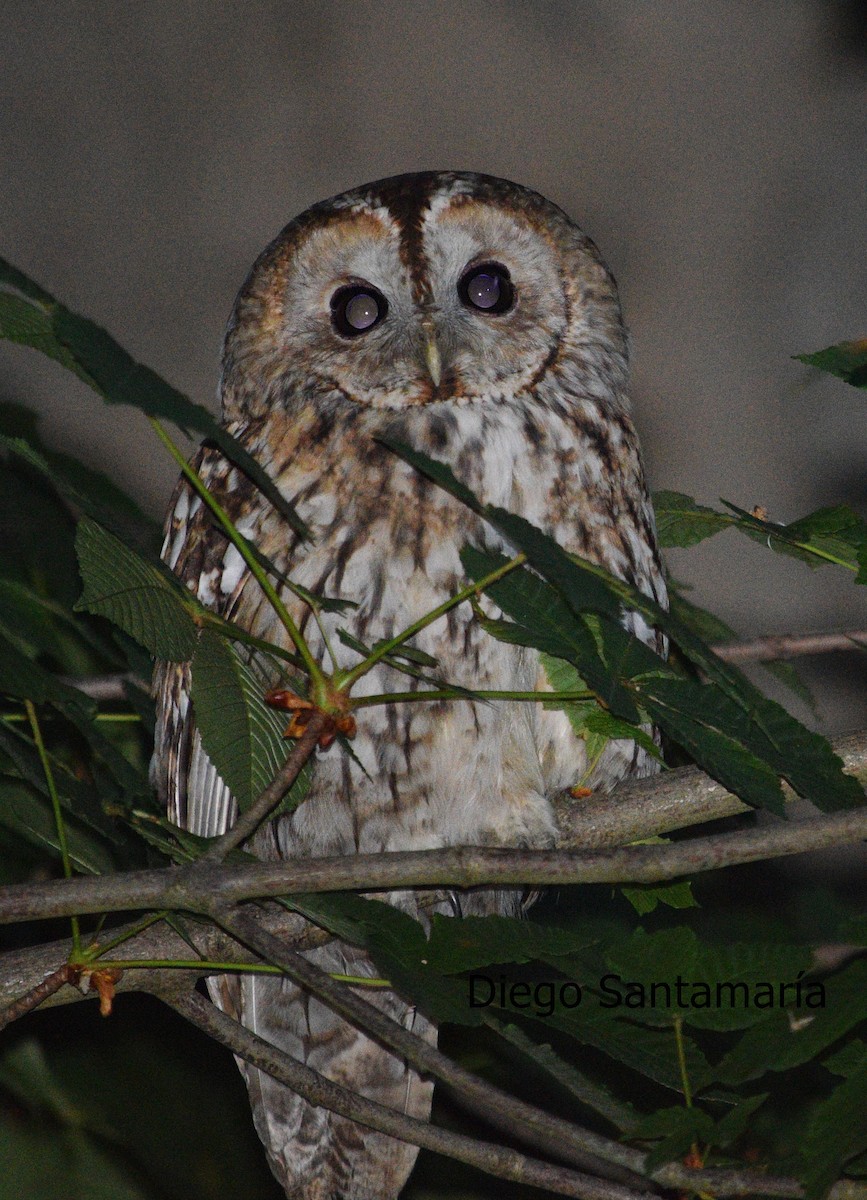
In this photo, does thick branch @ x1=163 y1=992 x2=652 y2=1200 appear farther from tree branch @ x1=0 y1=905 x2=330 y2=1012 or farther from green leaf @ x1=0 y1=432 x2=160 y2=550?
green leaf @ x1=0 y1=432 x2=160 y2=550

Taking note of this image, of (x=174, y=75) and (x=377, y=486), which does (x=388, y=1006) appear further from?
(x=174, y=75)

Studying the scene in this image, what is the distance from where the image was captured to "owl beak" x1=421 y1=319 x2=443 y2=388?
67.7 inches

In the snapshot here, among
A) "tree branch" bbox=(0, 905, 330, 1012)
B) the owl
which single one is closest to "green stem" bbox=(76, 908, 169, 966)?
"tree branch" bbox=(0, 905, 330, 1012)

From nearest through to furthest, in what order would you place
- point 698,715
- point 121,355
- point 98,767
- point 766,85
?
1. point 121,355
2. point 698,715
3. point 98,767
4. point 766,85

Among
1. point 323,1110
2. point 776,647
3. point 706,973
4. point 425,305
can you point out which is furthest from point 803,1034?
point 323,1110

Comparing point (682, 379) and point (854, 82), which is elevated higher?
point (854, 82)

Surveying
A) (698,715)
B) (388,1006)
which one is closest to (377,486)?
(698,715)

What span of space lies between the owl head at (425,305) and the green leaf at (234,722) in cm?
68

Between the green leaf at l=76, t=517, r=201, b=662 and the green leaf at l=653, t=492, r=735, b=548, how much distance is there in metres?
0.62

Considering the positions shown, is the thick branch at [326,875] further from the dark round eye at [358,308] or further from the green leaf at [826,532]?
the dark round eye at [358,308]

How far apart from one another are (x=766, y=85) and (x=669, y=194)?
Result: 308mm

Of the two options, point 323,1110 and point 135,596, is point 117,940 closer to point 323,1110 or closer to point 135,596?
point 135,596

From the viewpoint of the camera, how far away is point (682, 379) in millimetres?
2947

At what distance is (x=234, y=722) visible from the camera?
116 cm
